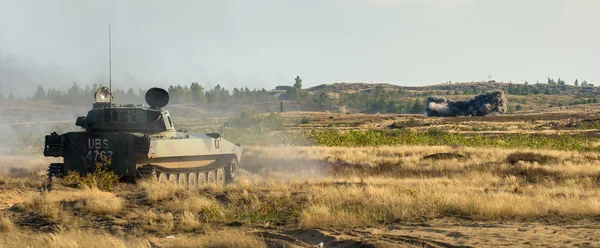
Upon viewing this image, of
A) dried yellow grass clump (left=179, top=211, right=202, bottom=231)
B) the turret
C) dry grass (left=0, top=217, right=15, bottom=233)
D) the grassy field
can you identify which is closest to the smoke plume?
the grassy field

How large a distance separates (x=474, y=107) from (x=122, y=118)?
119 meters

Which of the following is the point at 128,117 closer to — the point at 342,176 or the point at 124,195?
the point at 124,195

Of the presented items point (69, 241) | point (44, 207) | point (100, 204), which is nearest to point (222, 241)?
point (69, 241)

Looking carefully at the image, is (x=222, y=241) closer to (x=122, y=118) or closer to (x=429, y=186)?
(x=429, y=186)

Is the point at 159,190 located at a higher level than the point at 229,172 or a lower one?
higher

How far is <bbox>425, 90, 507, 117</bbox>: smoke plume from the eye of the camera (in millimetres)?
132875

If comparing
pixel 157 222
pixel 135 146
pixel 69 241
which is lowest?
pixel 157 222

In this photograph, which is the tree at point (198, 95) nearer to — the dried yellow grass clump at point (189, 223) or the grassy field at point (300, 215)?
the grassy field at point (300, 215)

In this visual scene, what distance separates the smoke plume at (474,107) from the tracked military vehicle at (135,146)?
116 m

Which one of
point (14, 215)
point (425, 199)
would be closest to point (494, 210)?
point (425, 199)

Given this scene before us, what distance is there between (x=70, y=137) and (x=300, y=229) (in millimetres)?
9386

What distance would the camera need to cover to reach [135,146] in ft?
61.6

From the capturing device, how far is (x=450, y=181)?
74.5ft

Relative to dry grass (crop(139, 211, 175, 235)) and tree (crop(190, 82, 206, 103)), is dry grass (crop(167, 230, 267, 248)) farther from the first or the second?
tree (crop(190, 82, 206, 103))
